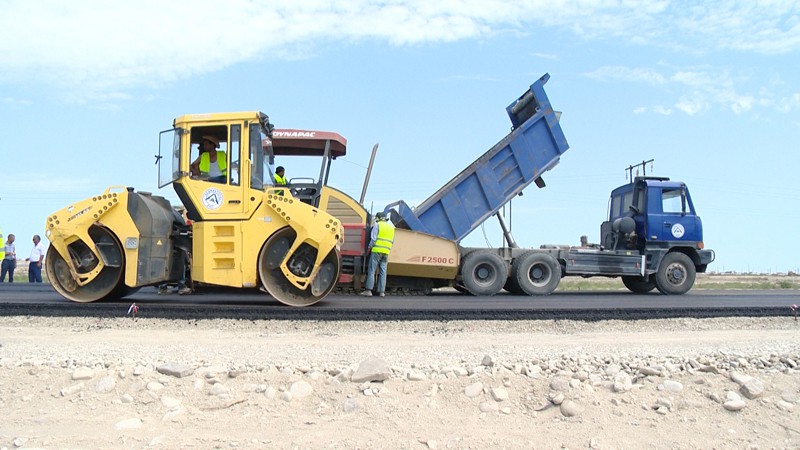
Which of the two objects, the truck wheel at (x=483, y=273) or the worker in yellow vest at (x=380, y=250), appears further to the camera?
the truck wheel at (x=483, y=273)

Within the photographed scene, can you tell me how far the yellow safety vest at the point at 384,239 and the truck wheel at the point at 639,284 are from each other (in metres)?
6.59

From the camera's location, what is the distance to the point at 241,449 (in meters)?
4.25

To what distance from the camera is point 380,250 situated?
37.6 ft

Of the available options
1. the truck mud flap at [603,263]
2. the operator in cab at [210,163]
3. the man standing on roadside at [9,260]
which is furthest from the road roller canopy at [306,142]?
the man standing on roadside at [9,260]

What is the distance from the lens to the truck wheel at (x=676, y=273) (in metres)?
14.3

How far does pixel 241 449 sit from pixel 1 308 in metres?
6.08

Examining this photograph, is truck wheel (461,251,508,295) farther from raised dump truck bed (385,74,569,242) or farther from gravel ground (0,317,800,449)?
gravel ground (0,317,800,449)

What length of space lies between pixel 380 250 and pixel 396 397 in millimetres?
6574

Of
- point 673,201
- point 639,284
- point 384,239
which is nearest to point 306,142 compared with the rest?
point 384,239

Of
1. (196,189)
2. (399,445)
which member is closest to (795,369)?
(399,445)

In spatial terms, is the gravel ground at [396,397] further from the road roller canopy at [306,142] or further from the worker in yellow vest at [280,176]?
the road roller canopy at [306,142]

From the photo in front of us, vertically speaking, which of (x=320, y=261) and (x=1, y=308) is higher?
(x=320, y=261)

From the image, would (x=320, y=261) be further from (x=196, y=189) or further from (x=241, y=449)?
(x=241, y=449)

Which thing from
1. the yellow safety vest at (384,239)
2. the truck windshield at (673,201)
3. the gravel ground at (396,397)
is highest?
the truck windshield at (673,201)
